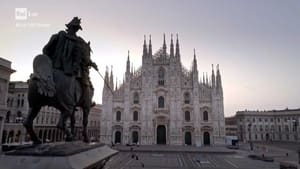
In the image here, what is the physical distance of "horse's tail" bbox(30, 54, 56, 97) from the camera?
13.1 ft

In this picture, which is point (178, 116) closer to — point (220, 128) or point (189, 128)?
point (189, 128)

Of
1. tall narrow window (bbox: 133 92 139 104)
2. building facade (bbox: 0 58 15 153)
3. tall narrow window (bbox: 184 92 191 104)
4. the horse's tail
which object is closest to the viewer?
the horse's tail

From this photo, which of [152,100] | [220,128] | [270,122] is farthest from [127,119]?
[270,122]

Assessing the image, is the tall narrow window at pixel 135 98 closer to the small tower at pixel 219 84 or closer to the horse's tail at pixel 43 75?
the small tower at pixel 219 84

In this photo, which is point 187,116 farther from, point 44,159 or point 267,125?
point 267,125

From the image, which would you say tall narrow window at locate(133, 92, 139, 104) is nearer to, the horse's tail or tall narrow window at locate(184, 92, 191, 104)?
tall narrow window at locate(184, 92, 191, 104)

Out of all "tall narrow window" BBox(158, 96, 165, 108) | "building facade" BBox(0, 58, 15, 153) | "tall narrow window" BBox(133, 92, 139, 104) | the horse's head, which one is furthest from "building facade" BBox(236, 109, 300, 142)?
the horse's head

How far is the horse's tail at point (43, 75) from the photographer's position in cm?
399

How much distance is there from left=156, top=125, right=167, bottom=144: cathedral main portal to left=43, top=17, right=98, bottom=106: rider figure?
4136 cm

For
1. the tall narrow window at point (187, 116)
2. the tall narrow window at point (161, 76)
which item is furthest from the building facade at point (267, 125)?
the tall narrow window at point (161, 76)

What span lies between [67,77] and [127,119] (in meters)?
41.2

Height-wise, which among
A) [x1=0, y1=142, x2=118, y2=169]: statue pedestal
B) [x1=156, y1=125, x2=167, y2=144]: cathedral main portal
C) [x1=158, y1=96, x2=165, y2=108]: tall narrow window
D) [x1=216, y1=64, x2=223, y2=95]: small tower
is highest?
[x1=216, y1=64, x2=223, y2=95]: small tower

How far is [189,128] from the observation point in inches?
1746

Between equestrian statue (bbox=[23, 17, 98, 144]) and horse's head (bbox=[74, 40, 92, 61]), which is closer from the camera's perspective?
equestrian statue (bbox=[23, 17, 98, 144])
